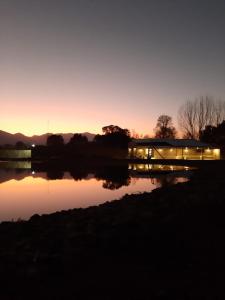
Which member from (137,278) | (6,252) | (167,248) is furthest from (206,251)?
(6,252)

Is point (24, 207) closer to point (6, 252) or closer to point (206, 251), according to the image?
point (6, 252)

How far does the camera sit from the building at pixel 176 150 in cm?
5722

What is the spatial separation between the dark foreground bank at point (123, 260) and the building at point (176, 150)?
4825 cm

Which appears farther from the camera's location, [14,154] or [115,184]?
[14,154]

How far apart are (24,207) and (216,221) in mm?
11552

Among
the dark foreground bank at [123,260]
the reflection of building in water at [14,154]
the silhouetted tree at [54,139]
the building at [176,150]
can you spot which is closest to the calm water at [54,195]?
the dark foreground bank at [123,260]

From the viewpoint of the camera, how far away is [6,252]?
7.93 metres

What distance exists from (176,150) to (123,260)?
5315cm

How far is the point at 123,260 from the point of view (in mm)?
6875

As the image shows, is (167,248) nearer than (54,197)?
Yes

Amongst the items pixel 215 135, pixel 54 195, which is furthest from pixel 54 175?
pixel 215 135

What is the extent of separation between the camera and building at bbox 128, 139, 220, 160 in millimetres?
57219

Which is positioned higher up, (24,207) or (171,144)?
(171,144)

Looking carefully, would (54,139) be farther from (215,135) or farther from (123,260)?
(123,260)
